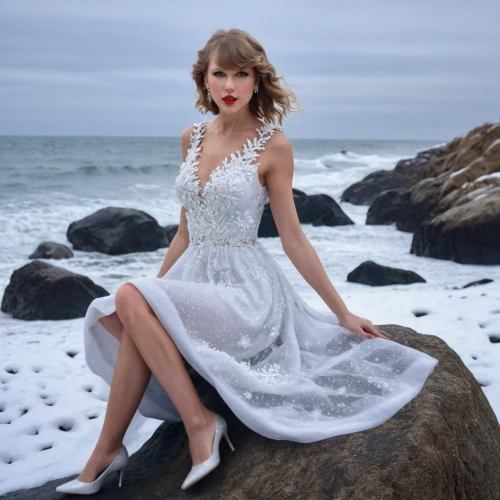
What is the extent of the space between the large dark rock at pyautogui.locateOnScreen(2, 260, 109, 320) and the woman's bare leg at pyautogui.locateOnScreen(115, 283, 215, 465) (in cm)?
490

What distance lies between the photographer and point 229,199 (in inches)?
129

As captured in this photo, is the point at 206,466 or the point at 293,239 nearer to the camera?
the point at 206,466

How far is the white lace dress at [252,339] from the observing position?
2.71 meters

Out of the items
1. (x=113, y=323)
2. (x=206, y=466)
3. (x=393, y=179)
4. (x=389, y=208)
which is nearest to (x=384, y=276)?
(x=113, y=323)

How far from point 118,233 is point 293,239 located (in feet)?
27.7

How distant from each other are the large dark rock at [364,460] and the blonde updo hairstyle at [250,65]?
4.47ft

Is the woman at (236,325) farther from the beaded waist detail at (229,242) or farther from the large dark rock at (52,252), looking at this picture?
the large dark rock at (52,252)

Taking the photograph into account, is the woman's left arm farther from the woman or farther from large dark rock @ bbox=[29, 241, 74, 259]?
large dark rock @ bbox=[29, 241, 74, 259]

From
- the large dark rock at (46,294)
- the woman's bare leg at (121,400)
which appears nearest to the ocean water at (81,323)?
the large dark rock at (46,294)

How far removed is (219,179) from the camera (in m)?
3.28

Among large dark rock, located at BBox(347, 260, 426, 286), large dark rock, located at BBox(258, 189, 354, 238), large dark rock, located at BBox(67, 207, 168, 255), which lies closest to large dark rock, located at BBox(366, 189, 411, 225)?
large dark rock, located at BBox(258, 189, 354, 238)

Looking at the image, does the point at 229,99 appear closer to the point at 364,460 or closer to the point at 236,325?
the point at 236,325

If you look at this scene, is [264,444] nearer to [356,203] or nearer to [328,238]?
[328,238]

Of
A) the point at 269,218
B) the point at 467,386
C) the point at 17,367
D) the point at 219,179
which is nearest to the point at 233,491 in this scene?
the point at 467,386
